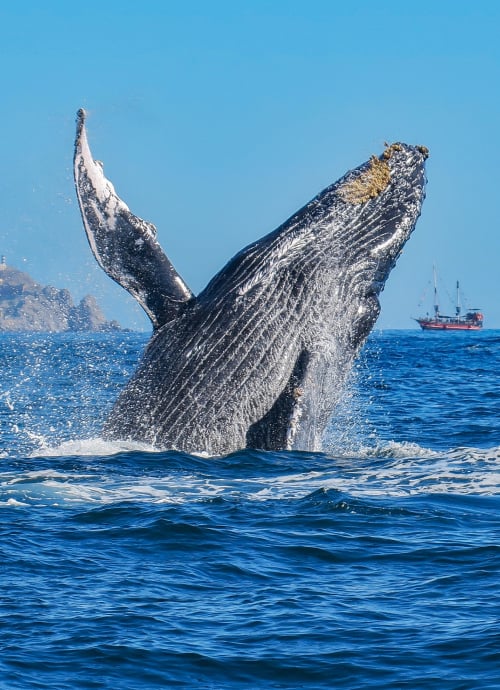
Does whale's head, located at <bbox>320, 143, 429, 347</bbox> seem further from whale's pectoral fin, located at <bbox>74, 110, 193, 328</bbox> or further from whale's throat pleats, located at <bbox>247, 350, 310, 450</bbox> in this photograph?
whale's pectoral fin, located at <bbox>74, 110, 193, 328</bbox>

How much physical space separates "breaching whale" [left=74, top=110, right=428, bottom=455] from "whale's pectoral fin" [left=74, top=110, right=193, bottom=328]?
0.04ft

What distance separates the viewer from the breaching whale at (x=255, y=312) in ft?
44.3

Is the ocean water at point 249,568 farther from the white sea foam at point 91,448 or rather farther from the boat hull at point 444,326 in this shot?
the boat hull at point 444,326

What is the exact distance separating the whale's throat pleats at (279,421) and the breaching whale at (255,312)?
0.05ft

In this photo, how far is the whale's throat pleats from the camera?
45.6 feet

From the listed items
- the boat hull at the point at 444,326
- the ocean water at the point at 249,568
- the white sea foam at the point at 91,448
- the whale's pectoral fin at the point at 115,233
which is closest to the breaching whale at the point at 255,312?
the whale's pectoral fin at the point at 115,233

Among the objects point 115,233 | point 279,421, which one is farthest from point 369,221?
point 115,233

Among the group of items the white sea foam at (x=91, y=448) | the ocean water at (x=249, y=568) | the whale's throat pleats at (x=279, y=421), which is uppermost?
the whale's throat pleats at (x=279, y=421)

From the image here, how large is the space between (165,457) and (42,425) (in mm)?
8882

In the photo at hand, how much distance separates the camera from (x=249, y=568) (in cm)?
961

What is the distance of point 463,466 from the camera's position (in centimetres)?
1452

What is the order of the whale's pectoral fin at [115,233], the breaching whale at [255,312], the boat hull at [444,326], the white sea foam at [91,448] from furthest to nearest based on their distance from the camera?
1. the boat hull at [444,326]
2. the white sea foam at [91,448]
3. the breaching whale at [255,312]
4. the whale's pectoral fin at [115,233]

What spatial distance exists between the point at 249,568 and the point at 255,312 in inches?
196

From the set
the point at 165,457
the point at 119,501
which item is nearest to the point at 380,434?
the point at 165,457
